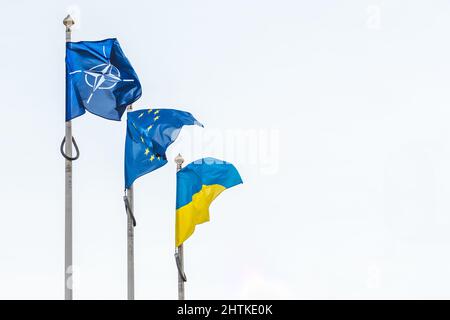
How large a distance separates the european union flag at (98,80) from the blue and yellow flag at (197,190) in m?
4.49

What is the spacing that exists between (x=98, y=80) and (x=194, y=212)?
19.4ft

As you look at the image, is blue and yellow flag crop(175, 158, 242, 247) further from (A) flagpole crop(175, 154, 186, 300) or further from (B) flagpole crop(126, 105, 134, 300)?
(B) flagpole crop(126, 105, 134, 300)

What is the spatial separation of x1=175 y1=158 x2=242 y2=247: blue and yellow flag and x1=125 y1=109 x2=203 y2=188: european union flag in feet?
8.88

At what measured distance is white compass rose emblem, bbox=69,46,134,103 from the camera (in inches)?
1050

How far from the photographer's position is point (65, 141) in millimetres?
26203

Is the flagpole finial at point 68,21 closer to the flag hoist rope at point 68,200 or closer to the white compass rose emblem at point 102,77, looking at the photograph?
the white compass rose emblem at point 102,77

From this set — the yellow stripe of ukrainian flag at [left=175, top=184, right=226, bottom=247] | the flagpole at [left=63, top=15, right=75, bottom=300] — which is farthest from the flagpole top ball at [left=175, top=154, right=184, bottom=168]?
the flagpole at [left=63, top=15, right=75, bottom=300]

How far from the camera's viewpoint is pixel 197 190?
3097 cm

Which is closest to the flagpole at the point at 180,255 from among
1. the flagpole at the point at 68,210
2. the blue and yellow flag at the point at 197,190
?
the blue and yellow flag at the point at 197,190

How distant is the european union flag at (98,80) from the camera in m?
26.5

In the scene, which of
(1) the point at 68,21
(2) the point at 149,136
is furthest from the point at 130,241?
(1) the point at 68,21

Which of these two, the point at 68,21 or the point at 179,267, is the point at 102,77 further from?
the point at 179,267
